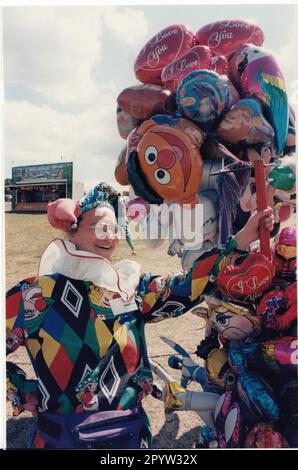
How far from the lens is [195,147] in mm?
1708

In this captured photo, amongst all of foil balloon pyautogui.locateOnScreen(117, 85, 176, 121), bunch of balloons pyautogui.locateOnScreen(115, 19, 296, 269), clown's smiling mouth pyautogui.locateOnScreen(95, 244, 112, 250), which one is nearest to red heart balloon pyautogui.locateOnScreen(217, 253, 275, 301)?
bunch of balloons pyautogui.locateOnScreen(115, 19, 296, 269)

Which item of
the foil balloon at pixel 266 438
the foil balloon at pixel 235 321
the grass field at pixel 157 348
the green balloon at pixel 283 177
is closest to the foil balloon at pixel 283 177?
the green balloon at pixel 283 177

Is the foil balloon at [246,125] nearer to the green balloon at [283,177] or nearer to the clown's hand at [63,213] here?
the green balloon at [283,177]

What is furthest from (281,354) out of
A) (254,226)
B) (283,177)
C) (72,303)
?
(72,303)

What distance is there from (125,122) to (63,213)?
75 cm

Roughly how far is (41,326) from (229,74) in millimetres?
1306

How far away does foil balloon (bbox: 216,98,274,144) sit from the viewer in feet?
5.45

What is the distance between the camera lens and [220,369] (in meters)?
1.67

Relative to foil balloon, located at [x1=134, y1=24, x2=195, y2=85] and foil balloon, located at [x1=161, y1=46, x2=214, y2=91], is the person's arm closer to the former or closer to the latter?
foil balloon, located at [x1=161, y1=46, x2=214, y2=91]

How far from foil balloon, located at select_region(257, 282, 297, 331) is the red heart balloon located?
68 millimetres

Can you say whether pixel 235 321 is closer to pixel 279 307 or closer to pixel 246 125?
pixel 279 307

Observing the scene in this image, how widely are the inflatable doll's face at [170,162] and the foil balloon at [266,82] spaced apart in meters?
0.34

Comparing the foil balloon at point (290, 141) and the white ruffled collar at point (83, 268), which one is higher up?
the foil balloon at point (290, 141)

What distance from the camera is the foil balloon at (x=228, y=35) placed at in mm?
1646
